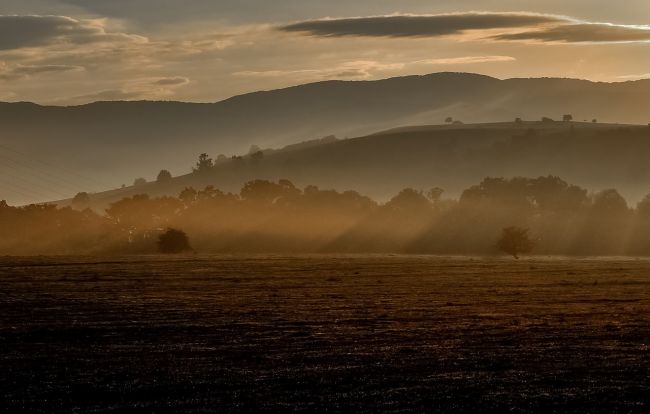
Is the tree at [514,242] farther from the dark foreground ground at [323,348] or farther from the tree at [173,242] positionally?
the dark foreground ground at [323,348]

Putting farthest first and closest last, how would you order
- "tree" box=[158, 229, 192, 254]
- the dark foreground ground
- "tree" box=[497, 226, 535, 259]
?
"tree" box=[158, 229, 192, 254]
"tree" box=[497, 226, 535, 259]
the dark foreground ground

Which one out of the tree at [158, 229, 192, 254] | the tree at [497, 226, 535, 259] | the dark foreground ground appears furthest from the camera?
the tree at [158, 229, 192, 254]

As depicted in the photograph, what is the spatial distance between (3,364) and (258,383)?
35.7ft

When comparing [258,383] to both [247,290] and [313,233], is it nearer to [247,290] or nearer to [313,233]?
[247,290]

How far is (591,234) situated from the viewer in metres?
198

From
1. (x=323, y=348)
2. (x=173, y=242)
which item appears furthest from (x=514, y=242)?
(x=323, y=348)

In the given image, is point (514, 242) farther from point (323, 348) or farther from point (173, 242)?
point (323, 348)

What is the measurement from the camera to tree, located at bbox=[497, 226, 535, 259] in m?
167

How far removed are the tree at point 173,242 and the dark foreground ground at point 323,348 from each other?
8065 centimetres

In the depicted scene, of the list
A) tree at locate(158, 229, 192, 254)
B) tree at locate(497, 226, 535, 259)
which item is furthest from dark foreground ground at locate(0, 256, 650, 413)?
tree at locate(158, 229, 192, 254)

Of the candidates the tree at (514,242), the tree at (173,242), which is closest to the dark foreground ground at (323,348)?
the tree at (514,242)

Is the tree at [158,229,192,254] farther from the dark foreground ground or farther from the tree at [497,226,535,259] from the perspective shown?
the dark foreground ground

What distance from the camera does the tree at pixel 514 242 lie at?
167000 millimetres

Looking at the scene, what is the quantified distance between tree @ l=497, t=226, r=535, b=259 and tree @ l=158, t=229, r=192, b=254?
169ft
